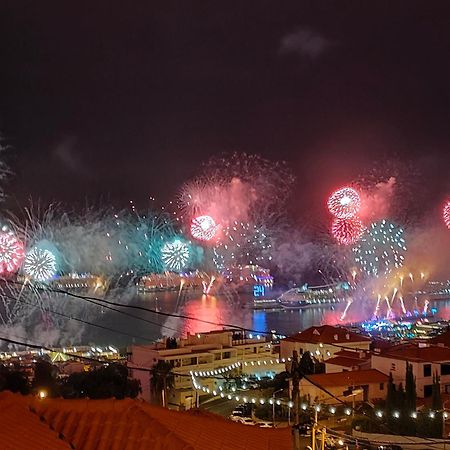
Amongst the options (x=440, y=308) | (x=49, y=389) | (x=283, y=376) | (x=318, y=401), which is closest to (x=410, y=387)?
(x=318, y=401)

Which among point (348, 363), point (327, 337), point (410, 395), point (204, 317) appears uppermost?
point (204, 317)

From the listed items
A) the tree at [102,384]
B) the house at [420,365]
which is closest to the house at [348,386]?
the house at [420,365]

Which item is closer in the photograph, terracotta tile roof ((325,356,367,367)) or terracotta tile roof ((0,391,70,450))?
terracotta tile roof ((0,391,70,450))

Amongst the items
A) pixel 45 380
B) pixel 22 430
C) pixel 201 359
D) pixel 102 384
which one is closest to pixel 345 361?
pixel 201 359

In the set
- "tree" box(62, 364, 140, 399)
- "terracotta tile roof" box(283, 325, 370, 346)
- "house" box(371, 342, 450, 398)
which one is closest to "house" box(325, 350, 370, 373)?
"house" box(371, 342, 450, 398)

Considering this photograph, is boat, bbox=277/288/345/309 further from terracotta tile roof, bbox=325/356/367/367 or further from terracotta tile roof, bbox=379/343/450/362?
terracotta tile roof, bbox=379/343/450/362

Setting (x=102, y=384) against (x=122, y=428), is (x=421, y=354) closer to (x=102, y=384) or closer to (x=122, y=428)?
(x=102, y=384)

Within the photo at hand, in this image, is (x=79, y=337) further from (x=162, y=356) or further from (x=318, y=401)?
(x=318, y=401)
